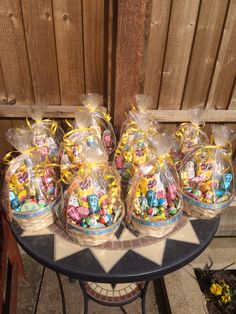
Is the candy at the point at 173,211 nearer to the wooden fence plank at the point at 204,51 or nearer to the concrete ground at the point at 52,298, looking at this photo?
the wooden fence plank at the point at 204,51

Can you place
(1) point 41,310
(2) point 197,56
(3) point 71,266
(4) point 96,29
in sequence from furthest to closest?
(1) point 41,310
(2) point 197,56
(4) point 96,29
(3) point 71,266

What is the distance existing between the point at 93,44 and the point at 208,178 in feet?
3.70

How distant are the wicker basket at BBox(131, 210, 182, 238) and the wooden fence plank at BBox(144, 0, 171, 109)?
3.32 ft

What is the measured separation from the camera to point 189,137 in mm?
1854

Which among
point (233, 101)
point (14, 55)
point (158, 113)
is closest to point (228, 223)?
point (233, 101)

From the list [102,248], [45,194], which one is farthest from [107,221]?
[45,194]

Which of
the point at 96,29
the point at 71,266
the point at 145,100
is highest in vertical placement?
the point at 96,29

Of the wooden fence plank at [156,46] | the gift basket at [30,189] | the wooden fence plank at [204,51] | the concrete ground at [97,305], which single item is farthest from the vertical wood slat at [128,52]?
the concrete ground at [97,305]

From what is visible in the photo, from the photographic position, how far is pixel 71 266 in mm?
1347

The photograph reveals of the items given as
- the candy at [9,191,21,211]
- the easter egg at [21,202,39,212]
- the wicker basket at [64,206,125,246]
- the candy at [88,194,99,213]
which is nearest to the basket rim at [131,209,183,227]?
the wicker basket at [64,206,125,246]

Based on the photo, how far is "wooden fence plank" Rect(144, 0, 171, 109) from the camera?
1.75 metres

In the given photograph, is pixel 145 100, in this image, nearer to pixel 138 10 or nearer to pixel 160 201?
pixel 138 10

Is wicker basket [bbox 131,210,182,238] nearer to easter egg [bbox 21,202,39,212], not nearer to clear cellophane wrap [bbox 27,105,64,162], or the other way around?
easter egg [bbox 21,202,39,212]

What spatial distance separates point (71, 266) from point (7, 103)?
1.32 m
